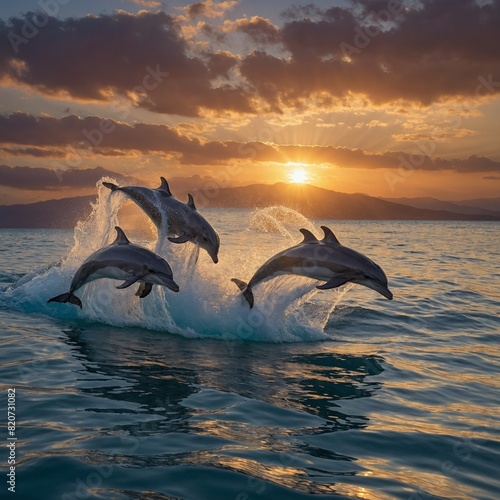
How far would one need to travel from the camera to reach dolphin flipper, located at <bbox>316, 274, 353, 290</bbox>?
11008mm

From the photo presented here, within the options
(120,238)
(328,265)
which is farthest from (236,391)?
(120,238)

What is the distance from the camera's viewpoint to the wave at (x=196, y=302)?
547 inches

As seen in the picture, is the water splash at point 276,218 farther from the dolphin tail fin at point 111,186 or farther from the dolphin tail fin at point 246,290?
the dolphin tail fin at point 111,186

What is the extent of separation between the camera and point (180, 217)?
548 inches

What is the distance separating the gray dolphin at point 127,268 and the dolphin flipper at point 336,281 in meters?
2.93

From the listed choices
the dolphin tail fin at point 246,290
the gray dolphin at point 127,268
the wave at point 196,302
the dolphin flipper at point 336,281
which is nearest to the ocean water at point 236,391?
the wave at point 196,302

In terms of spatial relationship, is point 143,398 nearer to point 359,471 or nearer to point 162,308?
point 359,471

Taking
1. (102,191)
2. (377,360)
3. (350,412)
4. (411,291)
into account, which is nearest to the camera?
(350,412)

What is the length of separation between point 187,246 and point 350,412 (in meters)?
7.80

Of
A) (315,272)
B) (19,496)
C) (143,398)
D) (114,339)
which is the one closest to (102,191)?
(114,339)

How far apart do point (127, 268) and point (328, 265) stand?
4.20 metres

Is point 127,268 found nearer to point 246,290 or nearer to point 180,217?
point 180,217

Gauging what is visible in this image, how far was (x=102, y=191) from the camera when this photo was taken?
53.2ft

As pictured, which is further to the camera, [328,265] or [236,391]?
[328,265]
